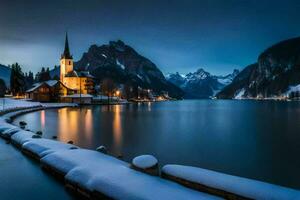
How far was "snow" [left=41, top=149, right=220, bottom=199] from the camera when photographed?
1197cm

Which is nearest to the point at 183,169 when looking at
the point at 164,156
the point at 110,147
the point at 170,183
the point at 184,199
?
the point at 170,183

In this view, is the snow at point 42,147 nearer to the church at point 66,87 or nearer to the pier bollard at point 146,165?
the pier bollard at point 146,165

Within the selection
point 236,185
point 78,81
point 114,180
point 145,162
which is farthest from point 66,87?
point 236,185

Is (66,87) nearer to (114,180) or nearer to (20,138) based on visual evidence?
(20,138)

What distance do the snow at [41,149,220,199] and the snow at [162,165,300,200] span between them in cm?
65

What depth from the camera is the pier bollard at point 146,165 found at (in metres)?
14.5

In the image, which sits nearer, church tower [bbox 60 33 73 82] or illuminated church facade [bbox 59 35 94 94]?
illuminated church facade [bbox 59 35 94 94]

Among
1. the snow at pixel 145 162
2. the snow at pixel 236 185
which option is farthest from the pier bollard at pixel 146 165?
the snow at pixel 236 185

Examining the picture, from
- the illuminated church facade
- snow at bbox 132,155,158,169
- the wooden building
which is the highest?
the illuminated church facade

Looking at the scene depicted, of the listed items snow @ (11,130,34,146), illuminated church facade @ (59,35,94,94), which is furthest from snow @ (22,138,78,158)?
illuminated church facade @ (59,35,94,94)

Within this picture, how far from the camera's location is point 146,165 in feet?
48.1

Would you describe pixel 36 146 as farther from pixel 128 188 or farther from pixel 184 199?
pixel 184 199

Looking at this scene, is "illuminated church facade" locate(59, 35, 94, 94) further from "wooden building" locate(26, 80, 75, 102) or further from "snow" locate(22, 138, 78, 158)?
"snow" locate(22, 138, 78, 158)

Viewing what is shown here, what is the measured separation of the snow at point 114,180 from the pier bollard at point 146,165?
291 mm
